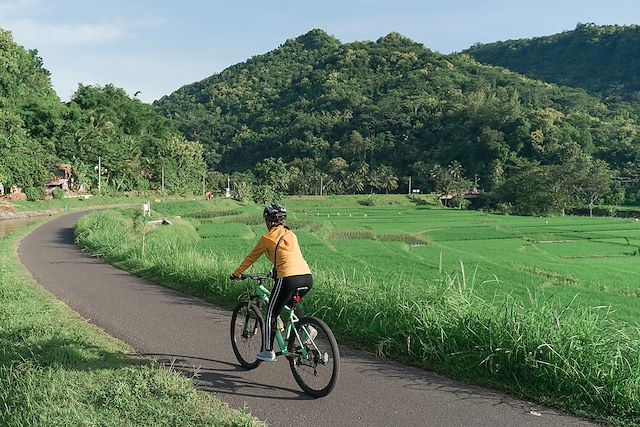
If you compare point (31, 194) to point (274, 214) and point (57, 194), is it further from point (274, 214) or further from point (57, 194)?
point (274, 214)

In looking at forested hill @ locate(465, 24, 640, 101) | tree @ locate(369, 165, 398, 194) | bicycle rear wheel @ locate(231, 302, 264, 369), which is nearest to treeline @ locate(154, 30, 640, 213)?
Result: tree @ locate(369, 165, 398, 194)

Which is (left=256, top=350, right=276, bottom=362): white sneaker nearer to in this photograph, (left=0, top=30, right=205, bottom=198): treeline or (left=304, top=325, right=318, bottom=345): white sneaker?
(left=304, top=325, right=318, bottom=345): white sneaker

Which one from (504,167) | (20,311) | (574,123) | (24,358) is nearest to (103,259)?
(20,311)

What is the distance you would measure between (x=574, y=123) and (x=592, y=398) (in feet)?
333

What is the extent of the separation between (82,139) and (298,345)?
57.8m

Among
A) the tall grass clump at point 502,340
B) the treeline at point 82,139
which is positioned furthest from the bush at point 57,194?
the tall grass clump at point 502,340

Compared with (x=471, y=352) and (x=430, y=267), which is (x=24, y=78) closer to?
(x=430, y=267)

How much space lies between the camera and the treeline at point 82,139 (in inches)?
1682

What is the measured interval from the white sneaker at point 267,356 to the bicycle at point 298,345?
0.20ft

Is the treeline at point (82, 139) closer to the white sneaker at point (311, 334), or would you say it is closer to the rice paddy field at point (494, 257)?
the rice paddy field at point (494, 257)

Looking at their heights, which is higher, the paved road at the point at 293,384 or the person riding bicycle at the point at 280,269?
the person riding bicycle at the point at 280,269

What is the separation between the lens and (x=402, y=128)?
353ft

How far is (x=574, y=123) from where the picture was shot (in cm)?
9356

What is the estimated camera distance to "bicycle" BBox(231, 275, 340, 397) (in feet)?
13.9
